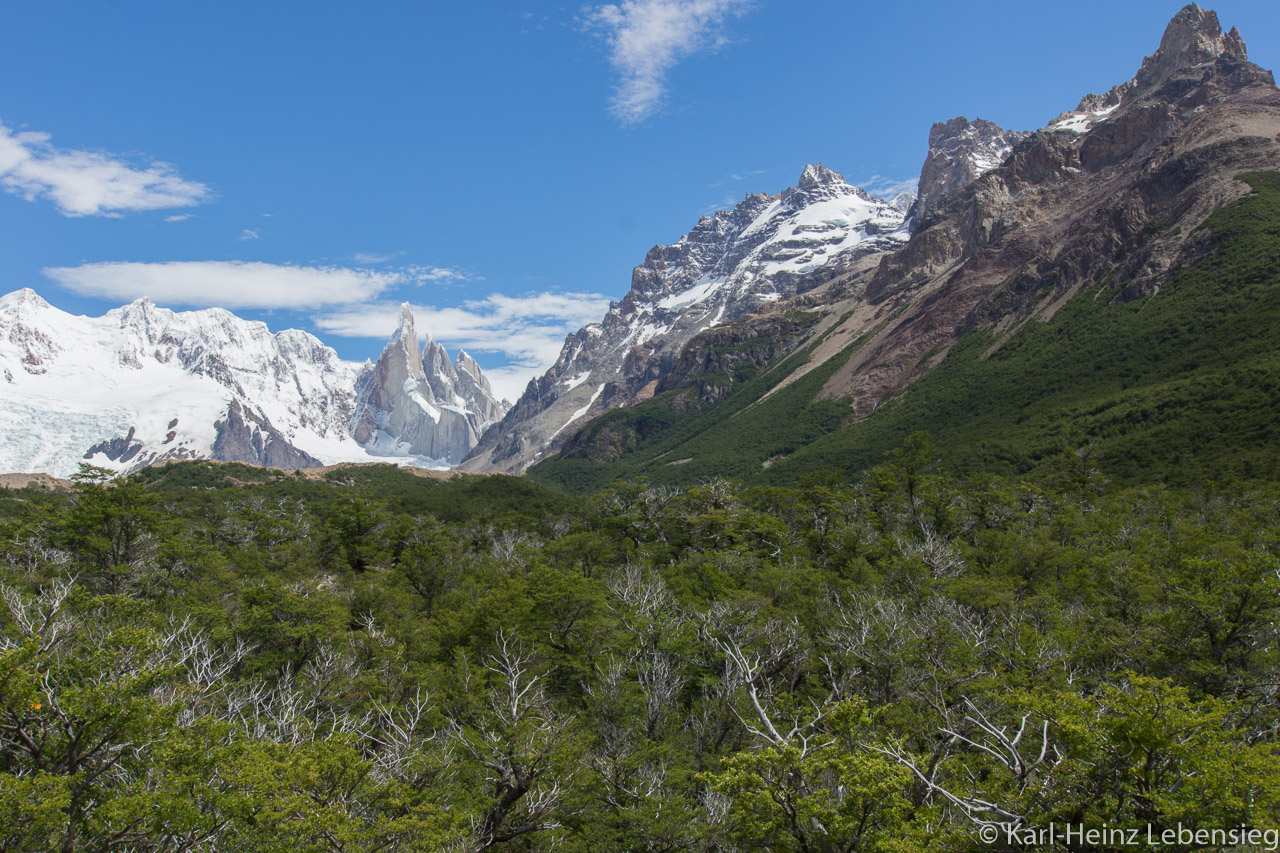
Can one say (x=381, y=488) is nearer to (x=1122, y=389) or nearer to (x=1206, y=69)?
(x=1122, y=389)

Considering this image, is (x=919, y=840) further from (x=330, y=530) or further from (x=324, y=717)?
(x=330, y=530)

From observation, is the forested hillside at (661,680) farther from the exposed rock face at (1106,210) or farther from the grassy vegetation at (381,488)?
the exposed rock face at (1106,210)

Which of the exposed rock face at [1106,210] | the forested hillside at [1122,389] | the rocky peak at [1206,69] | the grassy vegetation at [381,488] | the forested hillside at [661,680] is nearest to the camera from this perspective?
the forested hillside at [661,680]

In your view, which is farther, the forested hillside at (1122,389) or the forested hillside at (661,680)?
the forested hillside at (1122,389)

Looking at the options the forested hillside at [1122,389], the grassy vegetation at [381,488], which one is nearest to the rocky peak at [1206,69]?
the forested hillside at [1122,389]

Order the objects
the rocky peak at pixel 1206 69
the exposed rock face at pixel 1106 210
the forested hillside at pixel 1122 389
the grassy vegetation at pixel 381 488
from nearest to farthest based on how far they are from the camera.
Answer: the forested hillside at pixel 1122 389, the grassy vegetation at pixel 381 488, the exposed rock face at pixel 1106 210, the rocky peak at pixel 1206 69

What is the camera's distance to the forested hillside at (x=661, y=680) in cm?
1264

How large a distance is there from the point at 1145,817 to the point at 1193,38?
274 meters

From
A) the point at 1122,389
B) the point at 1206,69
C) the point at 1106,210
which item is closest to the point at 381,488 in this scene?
the point at 1122,389

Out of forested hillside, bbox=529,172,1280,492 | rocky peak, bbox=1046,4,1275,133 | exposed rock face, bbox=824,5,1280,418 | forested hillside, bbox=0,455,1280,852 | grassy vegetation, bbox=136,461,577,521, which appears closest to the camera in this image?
forested hillside, bbox=0,455,1280,852

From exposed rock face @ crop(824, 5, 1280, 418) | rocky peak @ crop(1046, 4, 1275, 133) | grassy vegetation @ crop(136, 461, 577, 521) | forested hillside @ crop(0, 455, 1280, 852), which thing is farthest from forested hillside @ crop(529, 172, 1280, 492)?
rocky peak @ crop(1046, 4, 1275, 133)

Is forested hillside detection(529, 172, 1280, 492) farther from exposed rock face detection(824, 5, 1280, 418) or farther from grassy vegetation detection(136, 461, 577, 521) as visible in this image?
grassy vegetation detection(136, 461, 577, 521)

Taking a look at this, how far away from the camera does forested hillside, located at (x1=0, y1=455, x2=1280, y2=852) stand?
1264 cm

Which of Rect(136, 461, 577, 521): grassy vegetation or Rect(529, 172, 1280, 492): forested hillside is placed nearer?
Rect(529, 172, 1280, 492): forested hillside
